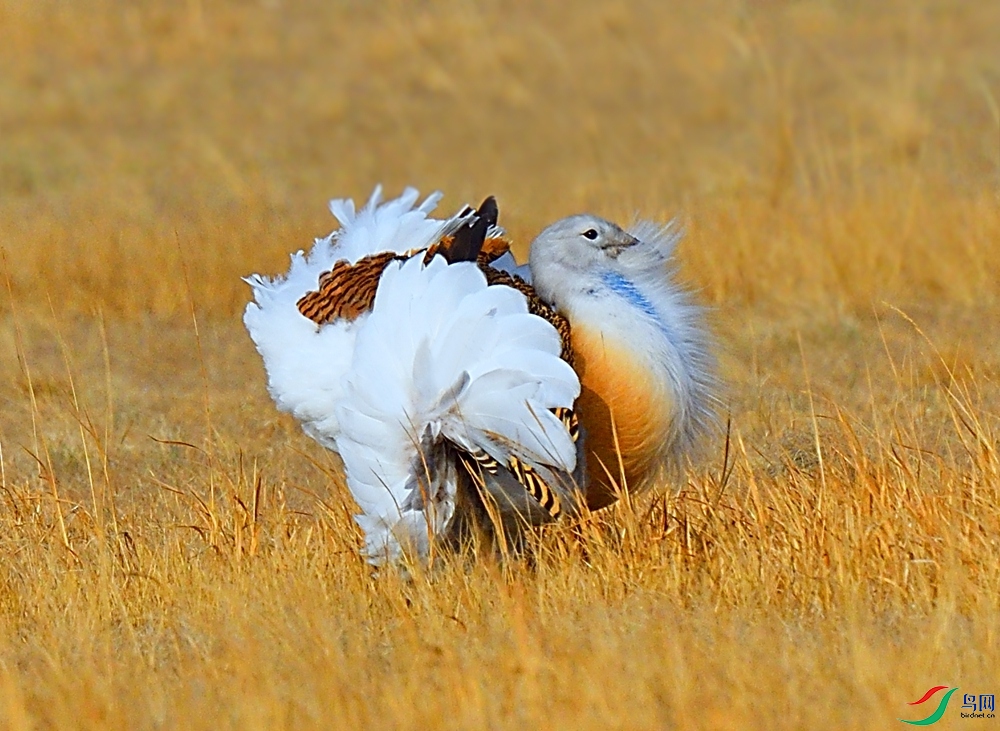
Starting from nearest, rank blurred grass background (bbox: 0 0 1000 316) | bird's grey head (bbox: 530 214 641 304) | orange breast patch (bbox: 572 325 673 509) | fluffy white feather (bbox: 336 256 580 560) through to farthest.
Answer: fluffy white feather (bbox: 336 256 580 560) < orange breast patch (bbox: 572 325 673 509) < bird's grey head (bbox: 530 214 641 304) < blurred grass background (bbox: 0 0 1000 316)

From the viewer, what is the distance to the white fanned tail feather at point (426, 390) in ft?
12.2

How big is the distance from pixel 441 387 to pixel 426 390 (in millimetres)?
36

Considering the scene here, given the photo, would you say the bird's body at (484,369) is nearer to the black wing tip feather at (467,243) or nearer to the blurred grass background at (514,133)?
the black wing tip feather at (467,243)

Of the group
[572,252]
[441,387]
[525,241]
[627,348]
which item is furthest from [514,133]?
[441,387]

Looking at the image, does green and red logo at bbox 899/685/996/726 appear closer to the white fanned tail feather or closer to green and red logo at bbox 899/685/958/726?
green and red logo at bbox 899/685/958/726

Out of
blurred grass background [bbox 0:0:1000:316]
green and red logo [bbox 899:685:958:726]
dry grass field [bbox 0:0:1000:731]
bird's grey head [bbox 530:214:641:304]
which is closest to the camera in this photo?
green and red logo [bbox 899:685:958:726]

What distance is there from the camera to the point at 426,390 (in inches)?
147

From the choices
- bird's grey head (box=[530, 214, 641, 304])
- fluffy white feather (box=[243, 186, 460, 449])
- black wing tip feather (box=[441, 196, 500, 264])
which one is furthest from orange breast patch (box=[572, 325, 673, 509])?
fluffy white feather (box=[243, 186, 460, 449])

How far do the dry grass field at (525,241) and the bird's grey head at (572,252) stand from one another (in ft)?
1.97

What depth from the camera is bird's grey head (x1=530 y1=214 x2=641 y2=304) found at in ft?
13.8

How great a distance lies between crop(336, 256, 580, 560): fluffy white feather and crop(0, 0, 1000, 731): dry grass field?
12.6 inches

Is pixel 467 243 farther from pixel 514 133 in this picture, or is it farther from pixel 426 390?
pixel 514 133

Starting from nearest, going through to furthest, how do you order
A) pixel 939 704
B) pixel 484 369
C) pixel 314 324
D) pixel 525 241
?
pixel 939 704 < pixel 484 369 < pixel 314 324 < pixel 525 241

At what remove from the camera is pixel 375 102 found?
14.1 m
